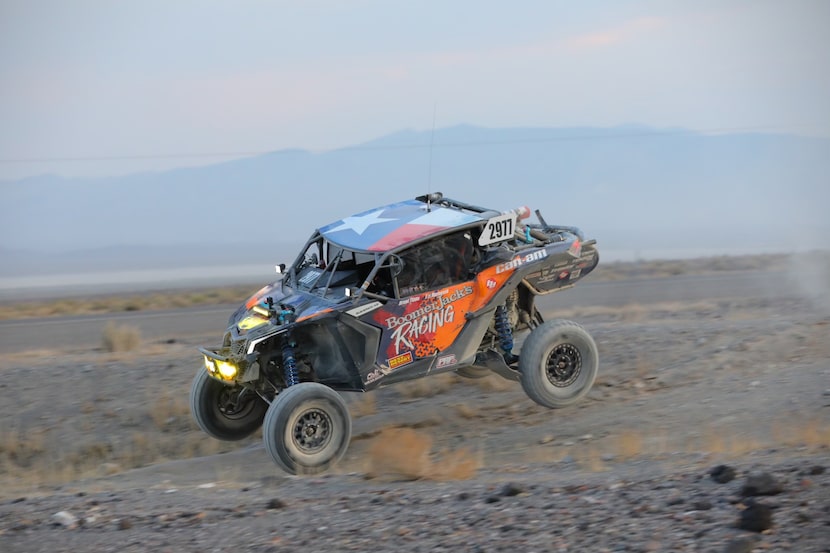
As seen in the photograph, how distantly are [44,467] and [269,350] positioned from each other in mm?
3256

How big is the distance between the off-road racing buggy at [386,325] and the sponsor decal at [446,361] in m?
0.02

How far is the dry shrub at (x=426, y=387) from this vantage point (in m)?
11.9

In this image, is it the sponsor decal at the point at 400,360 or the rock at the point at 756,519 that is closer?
the rock at the point at 756,519

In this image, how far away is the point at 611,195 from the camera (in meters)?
70.4

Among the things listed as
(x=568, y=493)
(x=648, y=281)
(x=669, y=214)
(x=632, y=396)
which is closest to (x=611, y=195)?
(x=669, y=214)

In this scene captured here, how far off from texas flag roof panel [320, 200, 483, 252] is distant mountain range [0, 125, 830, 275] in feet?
141

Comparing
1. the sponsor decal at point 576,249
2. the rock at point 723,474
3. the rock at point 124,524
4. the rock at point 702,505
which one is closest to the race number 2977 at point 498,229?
the sponsor decal at point 576,249

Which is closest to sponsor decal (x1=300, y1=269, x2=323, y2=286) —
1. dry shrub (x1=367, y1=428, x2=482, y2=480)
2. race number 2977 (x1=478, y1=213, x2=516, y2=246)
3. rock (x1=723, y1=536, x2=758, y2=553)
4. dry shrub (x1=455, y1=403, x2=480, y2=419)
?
race number 2977 (x1=478, y1=213, x2=516, y2=246)

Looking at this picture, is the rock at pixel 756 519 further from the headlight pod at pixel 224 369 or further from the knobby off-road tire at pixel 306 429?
the headlight pod at pixel 224 369

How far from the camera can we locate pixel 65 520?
699 cm

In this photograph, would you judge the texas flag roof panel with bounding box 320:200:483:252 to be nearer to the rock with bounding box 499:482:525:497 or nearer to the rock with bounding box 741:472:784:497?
the rock with bounding box 499:482:525:497

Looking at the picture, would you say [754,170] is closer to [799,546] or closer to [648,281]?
[648,281]

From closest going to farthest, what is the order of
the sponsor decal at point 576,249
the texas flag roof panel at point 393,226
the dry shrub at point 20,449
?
1. the texas flag roof panel at point 393,226
2. the sponsor decal at point 576,249
3. the dry shrub at point 20,449

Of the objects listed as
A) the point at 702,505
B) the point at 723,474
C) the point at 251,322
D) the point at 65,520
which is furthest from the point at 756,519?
the point at 251,322
